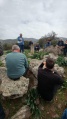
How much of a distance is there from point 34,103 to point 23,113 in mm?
640

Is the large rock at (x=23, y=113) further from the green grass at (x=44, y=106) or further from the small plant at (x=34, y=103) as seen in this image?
the green grass at (x=44, y=106)

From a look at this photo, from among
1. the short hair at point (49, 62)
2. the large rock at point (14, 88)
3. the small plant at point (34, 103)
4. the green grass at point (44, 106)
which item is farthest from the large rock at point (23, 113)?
the short hair at point (49, 62)

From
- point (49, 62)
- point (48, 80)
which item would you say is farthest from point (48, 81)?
point (49, 62)

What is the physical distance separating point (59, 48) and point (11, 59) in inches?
403

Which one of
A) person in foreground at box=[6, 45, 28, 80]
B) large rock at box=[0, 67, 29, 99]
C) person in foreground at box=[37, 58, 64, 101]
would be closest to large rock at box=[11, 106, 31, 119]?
large rock at box=[0, 67, 29, 99]

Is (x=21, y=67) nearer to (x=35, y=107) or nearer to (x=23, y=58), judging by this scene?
(x=23, y=58)

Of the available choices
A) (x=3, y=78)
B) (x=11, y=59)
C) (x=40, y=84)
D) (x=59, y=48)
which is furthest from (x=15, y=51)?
(x=59, y=48)

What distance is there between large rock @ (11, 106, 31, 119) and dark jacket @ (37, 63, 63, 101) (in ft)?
2.93

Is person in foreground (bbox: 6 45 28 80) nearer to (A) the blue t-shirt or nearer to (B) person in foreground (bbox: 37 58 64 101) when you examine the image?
(A) the blue t-shirt

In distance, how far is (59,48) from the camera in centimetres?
1748

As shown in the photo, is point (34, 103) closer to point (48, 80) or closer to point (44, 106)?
point (44, 106)

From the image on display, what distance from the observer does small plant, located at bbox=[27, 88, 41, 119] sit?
744cm

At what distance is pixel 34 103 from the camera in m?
7.63

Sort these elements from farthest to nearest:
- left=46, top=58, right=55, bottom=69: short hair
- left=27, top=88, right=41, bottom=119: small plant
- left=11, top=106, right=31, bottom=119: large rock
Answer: left=27, top=88, right=41, bottom=119: small plant, left=11, top=106, right=31, bottom=119: large rock, left=46, top=58, right=55, bottom=69: short hair
